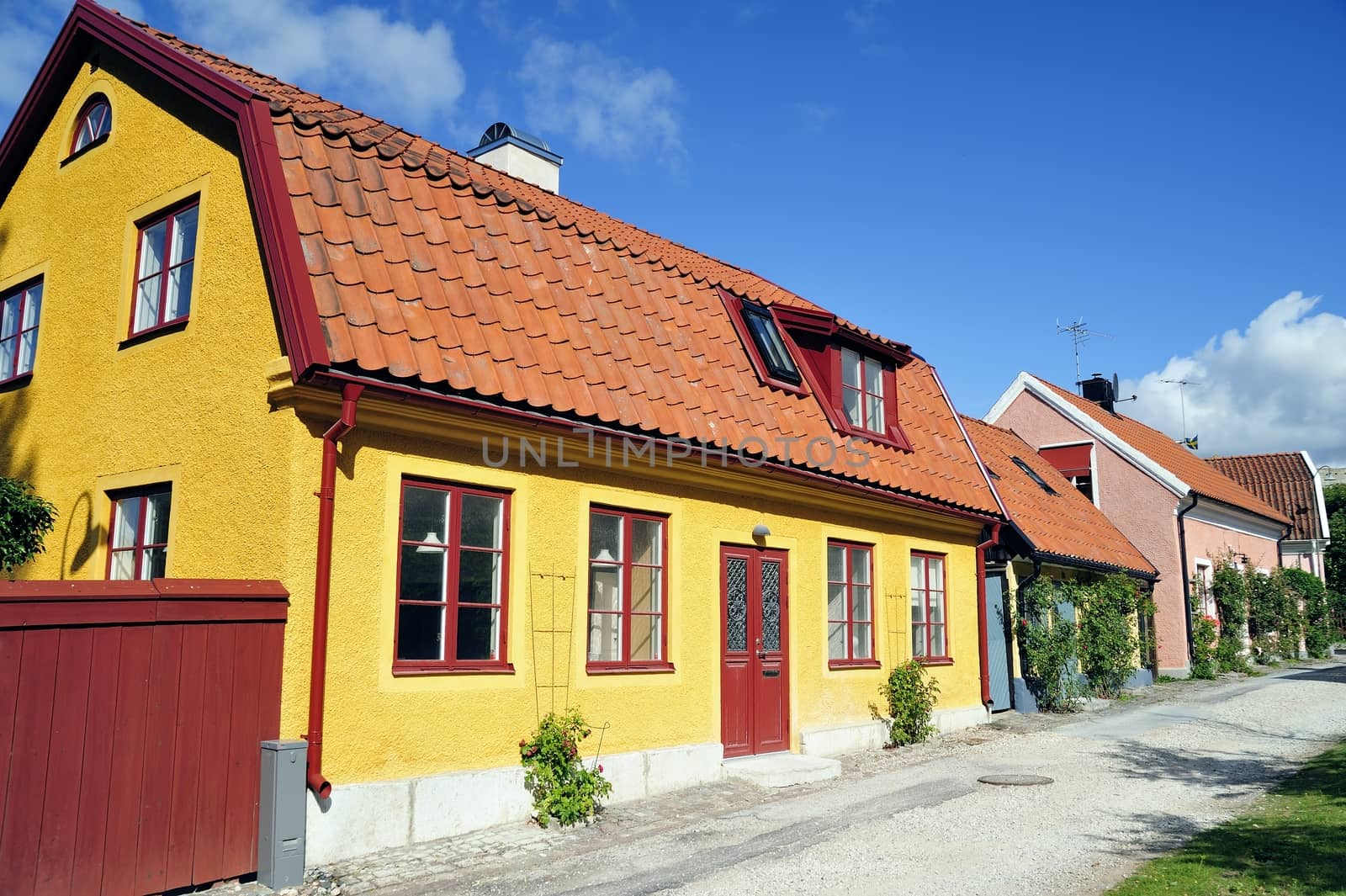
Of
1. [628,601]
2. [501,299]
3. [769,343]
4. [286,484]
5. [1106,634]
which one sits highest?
[769,343]

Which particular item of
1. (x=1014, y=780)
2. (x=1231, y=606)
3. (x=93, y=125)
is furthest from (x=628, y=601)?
(x=1231, y=606)

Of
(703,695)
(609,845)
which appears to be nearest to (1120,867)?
(609,845)

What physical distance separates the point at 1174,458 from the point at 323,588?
25.0 meters

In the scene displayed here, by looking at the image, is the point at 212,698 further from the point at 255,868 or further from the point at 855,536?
the point at 855,536

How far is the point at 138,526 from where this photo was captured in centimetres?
887

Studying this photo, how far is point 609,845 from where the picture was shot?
785 cm

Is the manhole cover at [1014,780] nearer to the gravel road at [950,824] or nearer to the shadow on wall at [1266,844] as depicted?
the gravel road at [950,824]

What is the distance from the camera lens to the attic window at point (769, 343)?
12.6 m

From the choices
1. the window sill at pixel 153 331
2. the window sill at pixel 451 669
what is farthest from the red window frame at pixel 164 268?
the window sill at pixel 451 669

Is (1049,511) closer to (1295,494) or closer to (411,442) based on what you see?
(411,442)

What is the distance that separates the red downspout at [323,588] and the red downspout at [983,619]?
1067 cm

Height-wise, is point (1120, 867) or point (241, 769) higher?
point (241, 769)

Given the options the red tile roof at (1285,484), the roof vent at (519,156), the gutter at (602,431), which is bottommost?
the gutter at (602,431)

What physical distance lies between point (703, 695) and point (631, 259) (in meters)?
4.84
